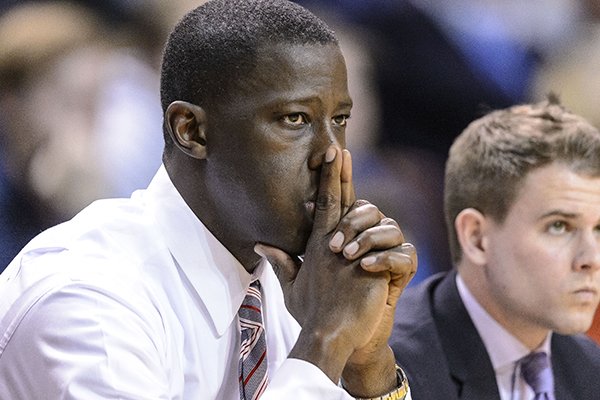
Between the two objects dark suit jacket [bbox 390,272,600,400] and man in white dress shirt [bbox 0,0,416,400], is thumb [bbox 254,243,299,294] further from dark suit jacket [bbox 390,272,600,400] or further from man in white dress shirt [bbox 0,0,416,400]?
dark suit jacket [bbox 390,272,600,400]

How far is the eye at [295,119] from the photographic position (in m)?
1.73

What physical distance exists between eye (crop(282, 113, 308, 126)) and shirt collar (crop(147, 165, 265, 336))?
0.86ft

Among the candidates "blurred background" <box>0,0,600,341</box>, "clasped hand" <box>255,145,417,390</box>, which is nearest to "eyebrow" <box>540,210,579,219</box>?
"blurred background" <box>0,0,600,341</box>

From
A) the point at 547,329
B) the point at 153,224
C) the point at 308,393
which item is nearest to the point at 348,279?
the point at 308,393

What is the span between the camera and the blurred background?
285 cm

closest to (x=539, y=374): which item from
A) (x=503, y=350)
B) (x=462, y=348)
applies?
(x=503, y=350)

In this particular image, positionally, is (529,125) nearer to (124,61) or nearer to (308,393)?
(124,61)

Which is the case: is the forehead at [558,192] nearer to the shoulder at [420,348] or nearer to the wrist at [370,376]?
the shoulder at [420,348]

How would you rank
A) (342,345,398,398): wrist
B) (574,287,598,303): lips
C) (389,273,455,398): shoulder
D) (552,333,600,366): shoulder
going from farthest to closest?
(552,333,600,366): shoulder → (574,287,598,303): lips → (389,273,455,398): shoulder → (342,345,398,398): wrist

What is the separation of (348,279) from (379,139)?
1.90 m

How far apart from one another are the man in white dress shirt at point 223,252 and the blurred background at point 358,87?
997 millimetres

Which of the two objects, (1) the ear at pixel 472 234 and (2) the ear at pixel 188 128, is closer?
(2) the ear at pixel 188 128

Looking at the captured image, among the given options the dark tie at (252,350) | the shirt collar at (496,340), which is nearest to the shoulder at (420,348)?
the shirt collar at (496,340)

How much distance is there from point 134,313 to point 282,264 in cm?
26
